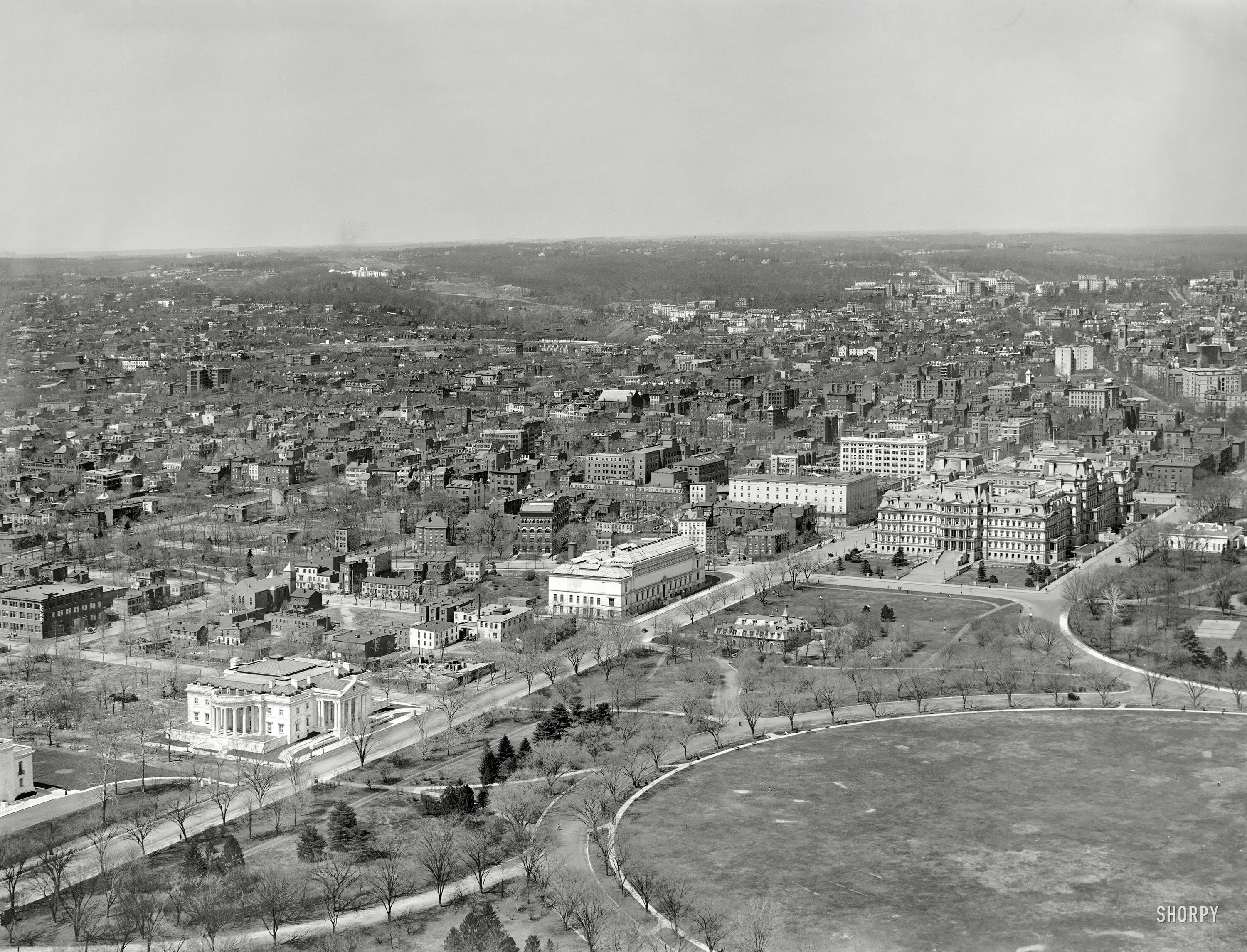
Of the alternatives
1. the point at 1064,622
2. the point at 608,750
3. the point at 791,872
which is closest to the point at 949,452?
the point at 1064,622

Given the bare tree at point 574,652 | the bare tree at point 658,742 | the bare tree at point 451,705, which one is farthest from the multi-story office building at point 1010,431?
the bare tree at point 658,742

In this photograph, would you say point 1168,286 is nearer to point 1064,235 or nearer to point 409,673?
point 1064,235

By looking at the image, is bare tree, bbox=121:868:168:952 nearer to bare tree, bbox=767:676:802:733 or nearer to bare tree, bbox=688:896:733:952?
bare tree, bbox=688:896:733:952

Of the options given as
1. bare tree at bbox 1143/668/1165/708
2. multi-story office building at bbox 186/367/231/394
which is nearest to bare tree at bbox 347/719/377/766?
bare tree at bbox 1143/668/1165/708

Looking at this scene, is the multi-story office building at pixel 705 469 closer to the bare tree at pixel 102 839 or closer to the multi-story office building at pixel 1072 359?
the multi-story office building at pixel 1072 359

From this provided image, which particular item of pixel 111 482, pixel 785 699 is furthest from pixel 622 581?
pixel 111 482

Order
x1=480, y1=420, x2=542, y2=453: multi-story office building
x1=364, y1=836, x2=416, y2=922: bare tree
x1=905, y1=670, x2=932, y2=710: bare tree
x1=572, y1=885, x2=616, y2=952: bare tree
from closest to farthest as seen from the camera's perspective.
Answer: x1=572, y1=885, x2=616, y2=952: bare tree → x1=364, y1=836, x2=416, y2=922: bare tree → x1=905, y1=670, x2=932, y2=710: bare tree → x1=480, y1=420, x2=542, y2=453: multi-story office building
